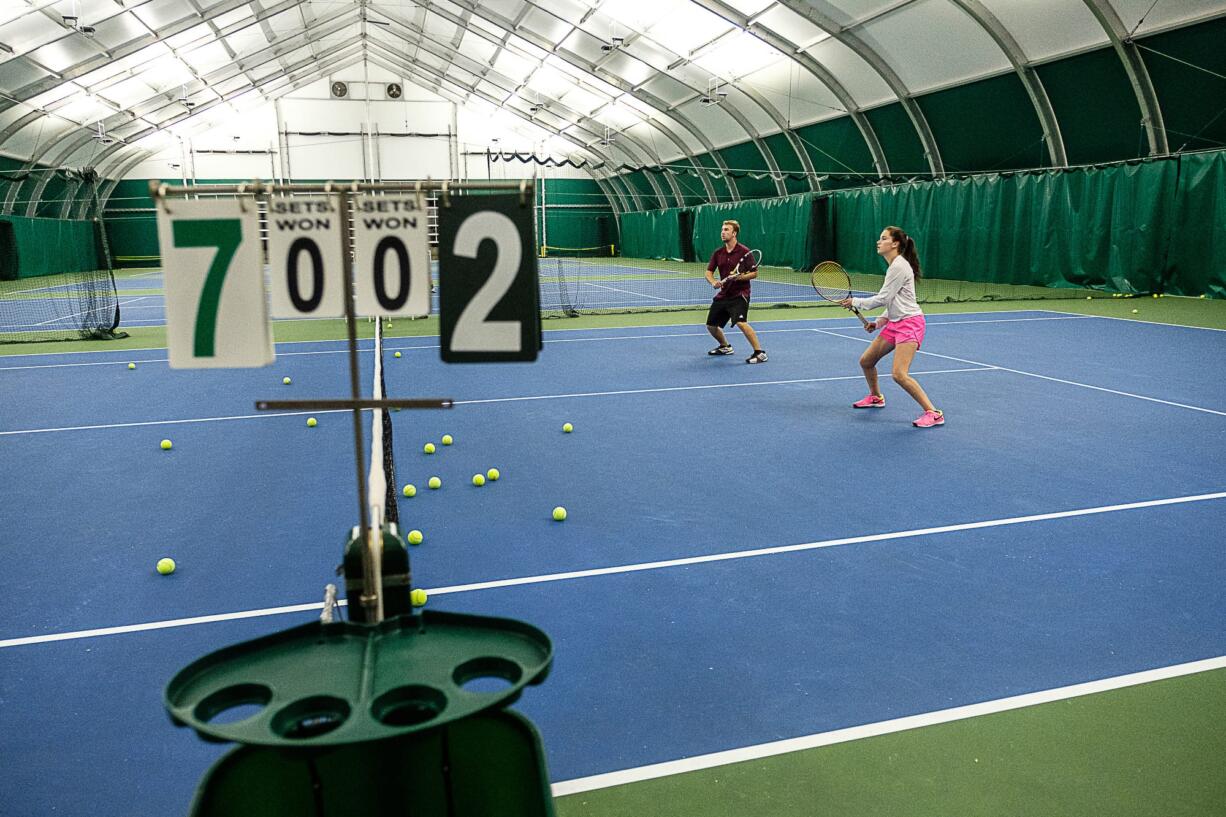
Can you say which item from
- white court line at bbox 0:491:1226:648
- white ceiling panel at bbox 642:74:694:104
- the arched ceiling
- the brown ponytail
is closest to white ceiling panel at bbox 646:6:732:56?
the arched ceiling

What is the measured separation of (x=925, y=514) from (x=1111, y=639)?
1536 millimetres

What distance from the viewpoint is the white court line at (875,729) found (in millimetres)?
2564

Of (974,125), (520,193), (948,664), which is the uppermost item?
(974,125)

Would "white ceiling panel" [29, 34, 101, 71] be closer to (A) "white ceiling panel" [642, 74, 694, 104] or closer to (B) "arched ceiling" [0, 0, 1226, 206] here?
(B) "arched ceiling" [0, 0, 1226, 206]

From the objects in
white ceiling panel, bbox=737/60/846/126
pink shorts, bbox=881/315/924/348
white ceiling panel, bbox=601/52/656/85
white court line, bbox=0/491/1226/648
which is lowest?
white court line, bbox=0/491/1226/648

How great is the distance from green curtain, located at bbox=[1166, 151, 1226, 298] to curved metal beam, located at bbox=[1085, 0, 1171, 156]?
87cm

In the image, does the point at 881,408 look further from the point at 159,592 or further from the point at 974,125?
the point at 974,125

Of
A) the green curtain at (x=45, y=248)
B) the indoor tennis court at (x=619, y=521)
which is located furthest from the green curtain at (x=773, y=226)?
the green curtain at (x=45, y=248)

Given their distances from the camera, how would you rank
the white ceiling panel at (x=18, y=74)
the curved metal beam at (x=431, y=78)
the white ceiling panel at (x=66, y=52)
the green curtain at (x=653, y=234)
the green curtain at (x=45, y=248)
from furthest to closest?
the curved metal beam at (x=431, y=78) < the green curtain at (x=653, y=234) < the green curtain at (x=45, y=248) < the white ceiling panel at (x=66, y=52) < the white ceiling panel at (x=18, y=74)

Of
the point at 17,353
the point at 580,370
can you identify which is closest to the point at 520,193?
the point at 580,370

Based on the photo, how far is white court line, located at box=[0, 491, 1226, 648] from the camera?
356 centimetres

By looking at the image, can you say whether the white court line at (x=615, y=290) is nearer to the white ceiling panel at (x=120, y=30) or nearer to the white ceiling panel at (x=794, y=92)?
the white ceiling panel at (x=794, y=92)

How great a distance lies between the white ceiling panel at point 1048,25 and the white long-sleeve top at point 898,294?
12913mm

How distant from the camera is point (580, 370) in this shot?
9992 mm
